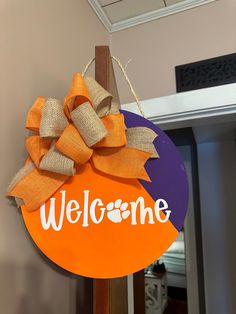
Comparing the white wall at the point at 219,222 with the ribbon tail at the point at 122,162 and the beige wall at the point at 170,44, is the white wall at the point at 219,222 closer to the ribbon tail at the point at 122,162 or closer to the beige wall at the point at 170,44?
the beige wall at the point at 170,44

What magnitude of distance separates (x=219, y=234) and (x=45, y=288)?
63.8 inches

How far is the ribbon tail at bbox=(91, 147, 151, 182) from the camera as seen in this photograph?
483mm

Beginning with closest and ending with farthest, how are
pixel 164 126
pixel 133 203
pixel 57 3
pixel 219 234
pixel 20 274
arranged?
1. pixel 133 203
2. pixel 20 274
3. pixel 57 3
4. pixel 164 126
5. pixel 219 234

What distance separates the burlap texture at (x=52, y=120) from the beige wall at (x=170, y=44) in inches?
23.4

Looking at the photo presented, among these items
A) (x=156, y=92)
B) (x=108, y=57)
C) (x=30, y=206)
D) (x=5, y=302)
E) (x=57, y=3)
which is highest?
(x=57, y=3)

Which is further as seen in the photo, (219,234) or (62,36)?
(219,234)

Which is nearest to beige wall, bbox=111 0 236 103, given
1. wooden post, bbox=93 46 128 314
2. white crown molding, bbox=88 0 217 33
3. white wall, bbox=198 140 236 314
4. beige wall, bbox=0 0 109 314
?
white crown molding, bbox=88 0 217 33

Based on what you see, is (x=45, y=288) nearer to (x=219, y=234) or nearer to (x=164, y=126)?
(x=164, y=126)

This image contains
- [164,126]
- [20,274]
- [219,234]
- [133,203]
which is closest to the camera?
[133,203]

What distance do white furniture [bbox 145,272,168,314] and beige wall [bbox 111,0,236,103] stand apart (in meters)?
2.43

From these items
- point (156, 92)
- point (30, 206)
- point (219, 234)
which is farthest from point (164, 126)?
point (219, 234)

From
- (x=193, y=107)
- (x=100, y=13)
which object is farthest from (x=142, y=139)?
(x=100, y=13)

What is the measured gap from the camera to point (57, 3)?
0.83 meters

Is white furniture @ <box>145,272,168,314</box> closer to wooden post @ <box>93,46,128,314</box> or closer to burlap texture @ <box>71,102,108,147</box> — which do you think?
wooden post @ <box>93,46,128,314</box>
